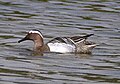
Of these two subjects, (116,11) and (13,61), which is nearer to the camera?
(13,61)

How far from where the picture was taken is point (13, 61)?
1568cm

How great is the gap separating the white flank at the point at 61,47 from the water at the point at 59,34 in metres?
0.51

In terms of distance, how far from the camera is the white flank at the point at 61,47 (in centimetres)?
1783

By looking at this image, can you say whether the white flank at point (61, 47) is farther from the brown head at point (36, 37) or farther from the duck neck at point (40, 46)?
the brown head at point (36, 37)

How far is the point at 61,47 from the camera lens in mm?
17891

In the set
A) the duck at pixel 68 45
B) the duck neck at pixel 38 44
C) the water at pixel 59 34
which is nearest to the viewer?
the water at pixel 59 34

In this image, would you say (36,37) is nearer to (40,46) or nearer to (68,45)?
(40,46)

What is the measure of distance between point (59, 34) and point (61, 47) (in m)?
1.78

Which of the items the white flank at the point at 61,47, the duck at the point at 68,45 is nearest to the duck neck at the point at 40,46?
the duck at the point at 68,45

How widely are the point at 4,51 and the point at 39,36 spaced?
1.47 metres

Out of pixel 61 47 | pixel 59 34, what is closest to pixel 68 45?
pixel 61 47

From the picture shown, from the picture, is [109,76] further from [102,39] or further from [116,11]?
[116,11]

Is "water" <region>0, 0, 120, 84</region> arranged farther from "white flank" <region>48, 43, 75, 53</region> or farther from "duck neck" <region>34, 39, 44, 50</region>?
"white flank" <region>48, 43, 75, 53</region>

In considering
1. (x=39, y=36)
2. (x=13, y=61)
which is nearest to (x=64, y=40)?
(x=39, y=36)
